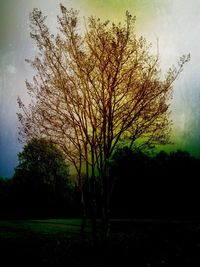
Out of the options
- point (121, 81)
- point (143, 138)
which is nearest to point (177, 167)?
point (143, 138)

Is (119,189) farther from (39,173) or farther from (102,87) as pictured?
(102,87)

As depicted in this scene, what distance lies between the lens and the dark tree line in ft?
63.2

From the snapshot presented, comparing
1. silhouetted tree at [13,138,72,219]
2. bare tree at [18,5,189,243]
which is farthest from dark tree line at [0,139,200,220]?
bare tree at [18,5,189,243]

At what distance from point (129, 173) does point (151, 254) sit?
13.2 meters

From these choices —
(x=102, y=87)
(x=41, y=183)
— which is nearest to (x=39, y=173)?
(x=41, y=183)

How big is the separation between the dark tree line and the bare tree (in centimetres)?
1016

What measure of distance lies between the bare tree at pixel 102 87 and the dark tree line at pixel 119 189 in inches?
400

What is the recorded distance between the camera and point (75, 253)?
24.8ft

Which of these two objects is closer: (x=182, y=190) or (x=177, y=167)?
(x=182, y=190)

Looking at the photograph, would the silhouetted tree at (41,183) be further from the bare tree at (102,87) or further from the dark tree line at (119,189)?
the bare tree at (102,87)

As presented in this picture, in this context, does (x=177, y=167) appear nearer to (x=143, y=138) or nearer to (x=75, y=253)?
A: (x=143, y=138)

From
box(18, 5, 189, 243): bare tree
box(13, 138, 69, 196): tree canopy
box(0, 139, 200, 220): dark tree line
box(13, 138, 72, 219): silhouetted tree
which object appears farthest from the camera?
box(13, 138, 69, 196): tree canopy

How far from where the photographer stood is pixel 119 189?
20.0 meters

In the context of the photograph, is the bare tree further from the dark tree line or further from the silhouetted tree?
the silhouetted tree
